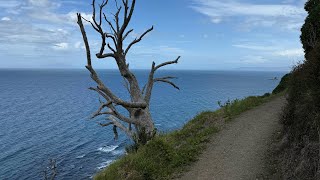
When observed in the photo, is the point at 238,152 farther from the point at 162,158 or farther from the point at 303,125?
the point at 303,125

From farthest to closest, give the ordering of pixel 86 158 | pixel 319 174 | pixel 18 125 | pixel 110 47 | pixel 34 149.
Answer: pixel 18 125
pixel 34 149
pixel 86 158
pixel 110 47
pixel 319 174

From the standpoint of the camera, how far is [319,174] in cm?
818

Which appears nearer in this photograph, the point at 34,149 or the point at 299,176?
the point at 299,176

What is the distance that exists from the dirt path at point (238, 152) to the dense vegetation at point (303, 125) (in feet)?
3.79

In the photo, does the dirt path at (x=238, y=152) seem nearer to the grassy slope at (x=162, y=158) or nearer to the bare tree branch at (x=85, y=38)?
the grassy slope at (x=162, y=158)

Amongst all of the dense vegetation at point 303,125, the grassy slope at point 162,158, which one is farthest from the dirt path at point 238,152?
the dense vegetation at point 303,125

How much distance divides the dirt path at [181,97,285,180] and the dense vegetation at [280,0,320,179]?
45.5 inches

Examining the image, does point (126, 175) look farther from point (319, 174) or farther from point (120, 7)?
point (120, 7)

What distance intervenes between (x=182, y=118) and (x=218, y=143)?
57.2m

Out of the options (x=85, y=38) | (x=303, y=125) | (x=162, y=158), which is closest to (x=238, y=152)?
(x=162, y=158)

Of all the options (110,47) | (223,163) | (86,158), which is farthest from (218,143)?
(86,158)

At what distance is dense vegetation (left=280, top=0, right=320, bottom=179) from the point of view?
8.94 m

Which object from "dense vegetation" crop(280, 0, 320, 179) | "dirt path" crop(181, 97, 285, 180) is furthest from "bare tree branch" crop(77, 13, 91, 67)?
"dense vegetation" crop(280, 0, 320, 179)

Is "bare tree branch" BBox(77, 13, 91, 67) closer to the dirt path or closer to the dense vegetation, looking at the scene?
the dirt path
